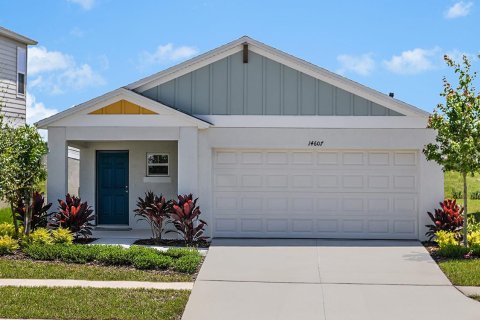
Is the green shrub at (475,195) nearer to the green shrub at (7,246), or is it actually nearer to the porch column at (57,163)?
the porch column at (57,163)

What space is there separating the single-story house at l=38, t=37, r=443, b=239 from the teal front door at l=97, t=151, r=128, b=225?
7.22ft

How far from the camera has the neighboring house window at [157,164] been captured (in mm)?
17953

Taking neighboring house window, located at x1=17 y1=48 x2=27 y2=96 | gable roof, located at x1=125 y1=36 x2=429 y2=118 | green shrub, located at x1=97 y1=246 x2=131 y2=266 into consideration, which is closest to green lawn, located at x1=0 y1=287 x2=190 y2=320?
green shrub, located at x1=97 y1=246 x2=131 y2=266

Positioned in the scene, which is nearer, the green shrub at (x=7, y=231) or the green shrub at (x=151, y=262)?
the green shrub at (x=151, y=262)

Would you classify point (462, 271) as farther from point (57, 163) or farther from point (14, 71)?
point (14, 71)

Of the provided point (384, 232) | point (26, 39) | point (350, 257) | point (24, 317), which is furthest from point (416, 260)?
point (26, 39)

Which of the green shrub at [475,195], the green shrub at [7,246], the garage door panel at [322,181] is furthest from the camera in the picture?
the green shrub at [475,195]

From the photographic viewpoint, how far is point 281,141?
16.0 metres

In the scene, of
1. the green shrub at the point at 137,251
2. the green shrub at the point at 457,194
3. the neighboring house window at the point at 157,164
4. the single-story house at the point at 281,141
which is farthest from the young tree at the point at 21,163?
the green shrub at the point at 457,194

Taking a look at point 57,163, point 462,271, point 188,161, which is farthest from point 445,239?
point 57,163

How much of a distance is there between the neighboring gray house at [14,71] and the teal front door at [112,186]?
28.3 feet

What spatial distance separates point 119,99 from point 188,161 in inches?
91.7

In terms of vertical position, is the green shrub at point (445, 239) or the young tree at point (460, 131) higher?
the young tree at point (460, 131)

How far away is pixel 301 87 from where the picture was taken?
52.5ft
